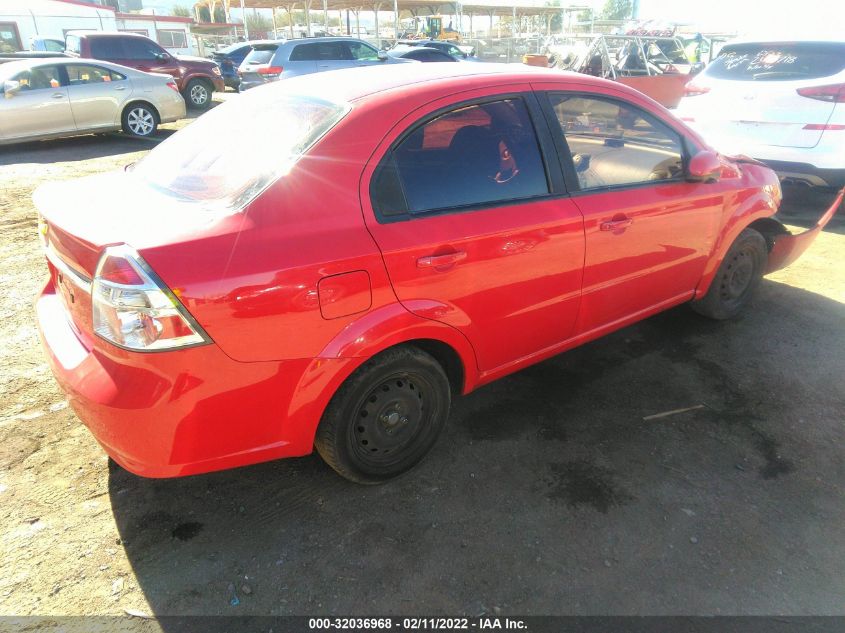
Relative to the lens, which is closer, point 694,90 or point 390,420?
point 390,420

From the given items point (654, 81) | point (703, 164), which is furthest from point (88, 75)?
point (654, 81)

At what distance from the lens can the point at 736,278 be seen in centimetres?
424

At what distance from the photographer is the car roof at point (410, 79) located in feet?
8.49

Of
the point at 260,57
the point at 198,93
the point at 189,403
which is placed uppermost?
the point at 189,403

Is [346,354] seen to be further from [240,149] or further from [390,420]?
[240,149]

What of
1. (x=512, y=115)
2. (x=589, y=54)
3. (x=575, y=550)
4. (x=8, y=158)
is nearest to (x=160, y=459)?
(x=575, y=550)

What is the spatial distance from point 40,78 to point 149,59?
4.90 metres

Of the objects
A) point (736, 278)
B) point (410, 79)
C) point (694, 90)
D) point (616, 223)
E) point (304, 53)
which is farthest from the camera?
point (304, 53)

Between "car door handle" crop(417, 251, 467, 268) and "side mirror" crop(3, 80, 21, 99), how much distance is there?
1020 centimetres

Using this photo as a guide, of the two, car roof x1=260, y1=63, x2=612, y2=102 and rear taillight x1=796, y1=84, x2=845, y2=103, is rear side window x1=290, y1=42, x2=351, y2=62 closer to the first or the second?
rear taillight x1=796, y1=84, x2=845, y2=103

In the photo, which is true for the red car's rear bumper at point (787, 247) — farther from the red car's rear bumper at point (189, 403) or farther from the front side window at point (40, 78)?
the front side window at point (40, 78)

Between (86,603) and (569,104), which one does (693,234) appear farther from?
(86,603)

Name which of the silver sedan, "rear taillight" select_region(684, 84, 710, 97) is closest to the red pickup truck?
the silver sedan

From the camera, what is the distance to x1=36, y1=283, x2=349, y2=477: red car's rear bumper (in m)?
2.02
